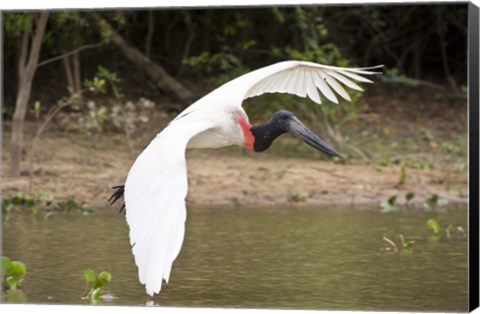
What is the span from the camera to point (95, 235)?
10.4 metres

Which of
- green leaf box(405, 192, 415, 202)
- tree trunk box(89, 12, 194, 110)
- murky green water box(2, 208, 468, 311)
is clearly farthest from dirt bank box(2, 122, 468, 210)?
tree trunk box(89, 12, 194, 110)

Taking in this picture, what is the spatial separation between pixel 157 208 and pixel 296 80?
236 cm

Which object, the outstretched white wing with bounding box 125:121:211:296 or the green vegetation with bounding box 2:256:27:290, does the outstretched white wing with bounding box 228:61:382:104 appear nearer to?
the outstretched white wing with bounding box 125:121:211:296

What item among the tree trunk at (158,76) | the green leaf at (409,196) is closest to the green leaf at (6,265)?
the green leaf at (409,196)

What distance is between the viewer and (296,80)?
859 cm

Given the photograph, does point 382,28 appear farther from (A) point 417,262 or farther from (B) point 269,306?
(B) point 269,306

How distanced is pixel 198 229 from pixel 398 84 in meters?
5.13

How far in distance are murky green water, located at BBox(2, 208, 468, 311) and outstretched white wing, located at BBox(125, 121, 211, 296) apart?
4.48 ft

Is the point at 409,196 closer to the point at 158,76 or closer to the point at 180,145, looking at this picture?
the point at 158,76

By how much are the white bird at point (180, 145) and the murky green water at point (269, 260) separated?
31.4 inches

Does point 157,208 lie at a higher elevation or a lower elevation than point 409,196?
lower

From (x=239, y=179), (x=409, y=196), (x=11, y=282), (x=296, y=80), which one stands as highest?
(x=296, y=80)

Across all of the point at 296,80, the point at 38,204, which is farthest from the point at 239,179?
the point at 296,80

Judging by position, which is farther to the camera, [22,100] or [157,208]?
[22,100]
